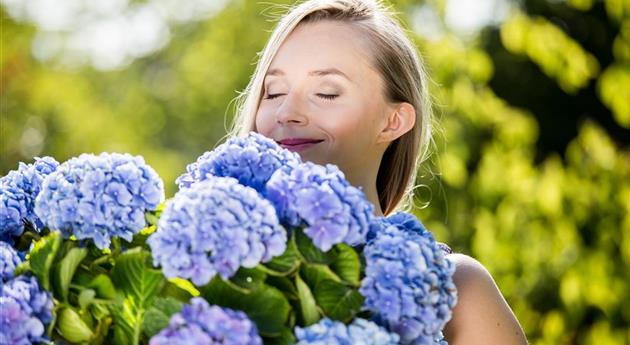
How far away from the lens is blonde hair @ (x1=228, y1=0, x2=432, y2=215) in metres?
2.60

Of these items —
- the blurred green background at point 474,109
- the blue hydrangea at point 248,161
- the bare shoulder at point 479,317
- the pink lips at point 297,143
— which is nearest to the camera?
the blue hydrangea at point 248,161

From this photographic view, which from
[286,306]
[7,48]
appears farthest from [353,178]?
[7,48]

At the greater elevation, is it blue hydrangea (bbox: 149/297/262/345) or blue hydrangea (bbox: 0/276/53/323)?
blue hydrangea (bbox: 0/276/53/323)

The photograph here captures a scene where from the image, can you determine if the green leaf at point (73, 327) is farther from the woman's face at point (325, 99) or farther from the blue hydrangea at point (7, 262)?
the woman's face at point (325, 99)

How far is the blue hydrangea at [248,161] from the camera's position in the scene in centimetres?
175

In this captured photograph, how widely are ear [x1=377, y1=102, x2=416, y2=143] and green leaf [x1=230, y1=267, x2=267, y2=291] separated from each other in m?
1.04

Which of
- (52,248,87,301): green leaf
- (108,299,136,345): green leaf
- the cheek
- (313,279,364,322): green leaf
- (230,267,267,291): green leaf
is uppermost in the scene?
(52,248,87,301): green leaf

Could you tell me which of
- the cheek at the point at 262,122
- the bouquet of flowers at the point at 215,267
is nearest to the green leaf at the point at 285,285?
the bouquet of flowers at the point at 215,267

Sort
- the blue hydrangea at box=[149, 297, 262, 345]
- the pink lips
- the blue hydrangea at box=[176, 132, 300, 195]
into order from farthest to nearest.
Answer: the pink lips < the blue hydrangea at box=[176, 132, 300, 195] < the blue hydrangea at box=[149, 297, 262, 345]

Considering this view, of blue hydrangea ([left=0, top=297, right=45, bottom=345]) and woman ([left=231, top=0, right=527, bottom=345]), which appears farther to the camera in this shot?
woman ([left=231, top=0, right=527, bottom=345])

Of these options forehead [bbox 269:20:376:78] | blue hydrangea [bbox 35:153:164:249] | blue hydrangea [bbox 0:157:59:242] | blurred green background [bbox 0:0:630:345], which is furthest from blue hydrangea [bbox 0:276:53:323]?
blurred green background [bbox 0:0:630:345]

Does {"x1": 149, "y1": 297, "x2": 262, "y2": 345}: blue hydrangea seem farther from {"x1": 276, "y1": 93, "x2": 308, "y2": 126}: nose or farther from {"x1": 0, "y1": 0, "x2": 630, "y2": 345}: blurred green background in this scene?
{"x1": 0, "y1": 0, "x2": 630, "y2": 345}: blurred green background

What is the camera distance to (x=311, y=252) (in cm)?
162

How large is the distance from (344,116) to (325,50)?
0.54ft
